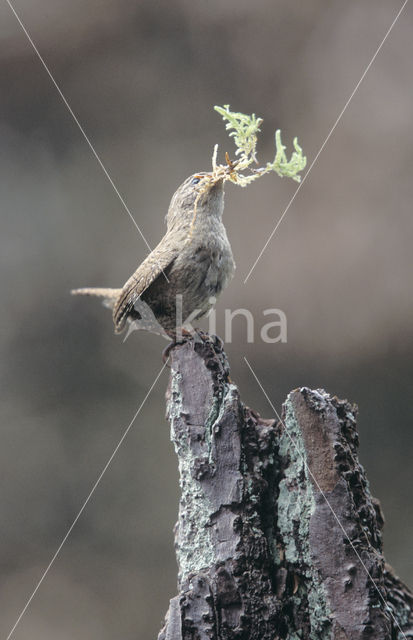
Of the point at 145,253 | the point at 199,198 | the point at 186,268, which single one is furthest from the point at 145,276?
the point at 145,253

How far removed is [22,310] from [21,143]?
0.69 m

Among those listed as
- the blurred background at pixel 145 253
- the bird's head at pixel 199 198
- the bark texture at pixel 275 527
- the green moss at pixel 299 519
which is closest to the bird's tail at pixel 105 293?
the blurred background at pixel 145 253

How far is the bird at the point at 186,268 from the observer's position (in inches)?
71.7

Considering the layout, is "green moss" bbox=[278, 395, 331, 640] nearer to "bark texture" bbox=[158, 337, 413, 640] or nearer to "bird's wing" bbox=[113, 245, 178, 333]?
"bark texture" bbox=[158, 337, 413, 640]

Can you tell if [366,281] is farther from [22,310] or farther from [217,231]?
[22,310]

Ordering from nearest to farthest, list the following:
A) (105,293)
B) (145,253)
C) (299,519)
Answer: (299,519) < (105,293) < (145,253)

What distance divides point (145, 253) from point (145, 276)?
75 cm

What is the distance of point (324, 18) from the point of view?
234 cm

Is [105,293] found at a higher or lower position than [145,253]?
lower

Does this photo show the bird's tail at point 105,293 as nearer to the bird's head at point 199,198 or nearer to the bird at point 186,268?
the bird at point 186,268

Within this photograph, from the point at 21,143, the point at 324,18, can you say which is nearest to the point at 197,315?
the point at 21,143

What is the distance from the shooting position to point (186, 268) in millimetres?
1815

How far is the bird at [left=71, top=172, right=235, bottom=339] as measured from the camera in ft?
5.98

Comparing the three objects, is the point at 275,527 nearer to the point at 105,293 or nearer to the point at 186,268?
the point at 186,268
